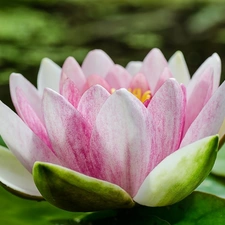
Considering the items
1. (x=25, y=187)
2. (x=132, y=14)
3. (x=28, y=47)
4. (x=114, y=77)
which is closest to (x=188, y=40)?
(x=132, y=14)

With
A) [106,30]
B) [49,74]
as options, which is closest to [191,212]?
[49,74]

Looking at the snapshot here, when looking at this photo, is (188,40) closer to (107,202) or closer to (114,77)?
(114,77)

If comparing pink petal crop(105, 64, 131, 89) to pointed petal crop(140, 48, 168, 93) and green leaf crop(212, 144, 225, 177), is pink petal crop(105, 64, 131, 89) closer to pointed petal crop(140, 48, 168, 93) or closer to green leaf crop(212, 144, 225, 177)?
pointed petal crop(140, 48, 168, 93)

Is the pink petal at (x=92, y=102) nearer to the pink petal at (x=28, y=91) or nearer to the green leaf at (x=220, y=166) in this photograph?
the pink petal at (x=28, y=91)

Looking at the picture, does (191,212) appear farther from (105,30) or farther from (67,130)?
(105,30)

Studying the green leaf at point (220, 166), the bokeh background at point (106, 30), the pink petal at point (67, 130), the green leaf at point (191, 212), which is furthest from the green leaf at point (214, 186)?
the bokeh background at point (106, 30)
